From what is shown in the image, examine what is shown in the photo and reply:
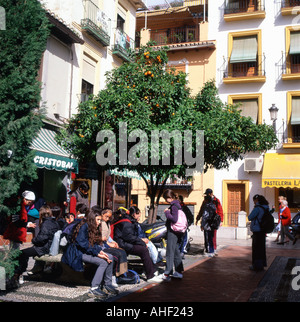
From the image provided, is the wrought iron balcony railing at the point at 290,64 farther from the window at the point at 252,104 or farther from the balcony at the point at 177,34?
the balcony at the point at 177,34

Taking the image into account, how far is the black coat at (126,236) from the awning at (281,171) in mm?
14575

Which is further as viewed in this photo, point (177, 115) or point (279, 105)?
point (279, 105)

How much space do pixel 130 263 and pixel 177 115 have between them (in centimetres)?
413

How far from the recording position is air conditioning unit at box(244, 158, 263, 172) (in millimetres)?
21328

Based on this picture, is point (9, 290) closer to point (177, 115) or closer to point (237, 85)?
point (177, 115)

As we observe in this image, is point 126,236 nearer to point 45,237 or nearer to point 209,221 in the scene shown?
point 45,237

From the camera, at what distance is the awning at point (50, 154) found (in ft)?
37.4

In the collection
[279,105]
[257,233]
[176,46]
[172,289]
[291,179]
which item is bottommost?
[172,289]

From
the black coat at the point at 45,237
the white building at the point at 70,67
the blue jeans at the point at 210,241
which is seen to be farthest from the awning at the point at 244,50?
the black coat at the point at 45,237

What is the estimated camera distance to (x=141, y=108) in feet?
33.7

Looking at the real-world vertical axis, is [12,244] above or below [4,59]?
below

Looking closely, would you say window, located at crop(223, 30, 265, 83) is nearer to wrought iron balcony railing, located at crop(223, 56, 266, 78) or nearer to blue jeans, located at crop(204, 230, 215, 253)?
wrought iron balcony railing, located at crop(223, 56, 266, 78)
